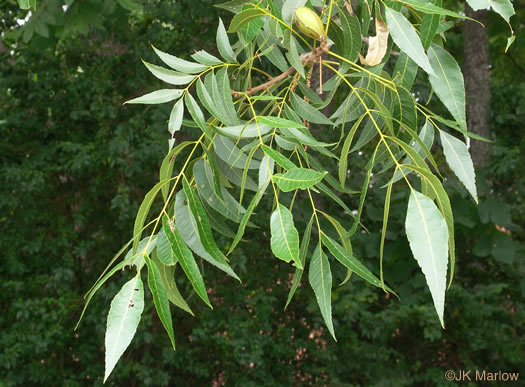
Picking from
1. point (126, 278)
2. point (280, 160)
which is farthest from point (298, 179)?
point (126, 278)

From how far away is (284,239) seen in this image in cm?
65

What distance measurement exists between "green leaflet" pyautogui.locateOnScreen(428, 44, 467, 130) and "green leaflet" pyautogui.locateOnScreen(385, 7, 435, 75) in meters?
0.07

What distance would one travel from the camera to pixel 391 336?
3508 mm

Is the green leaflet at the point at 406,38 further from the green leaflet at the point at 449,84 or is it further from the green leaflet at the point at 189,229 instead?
the green leaflet at the point at 189,229

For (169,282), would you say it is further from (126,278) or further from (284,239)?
(126,278)

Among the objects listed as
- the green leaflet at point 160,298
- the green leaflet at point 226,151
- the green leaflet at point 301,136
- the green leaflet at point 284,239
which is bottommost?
the green leaflet at point 160,298

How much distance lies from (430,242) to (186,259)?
0.92ft

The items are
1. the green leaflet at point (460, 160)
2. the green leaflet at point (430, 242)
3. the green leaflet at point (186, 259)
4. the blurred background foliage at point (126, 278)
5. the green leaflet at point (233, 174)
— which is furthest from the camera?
the blurred background foliage at point (126, 278)

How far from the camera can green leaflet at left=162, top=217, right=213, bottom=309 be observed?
74cm

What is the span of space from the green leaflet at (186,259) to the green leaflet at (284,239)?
12 cm

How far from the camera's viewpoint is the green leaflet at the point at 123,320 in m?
0.64

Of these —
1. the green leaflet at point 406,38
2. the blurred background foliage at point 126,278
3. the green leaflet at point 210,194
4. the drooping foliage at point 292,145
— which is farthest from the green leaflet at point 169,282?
the blurred background foliage at point 126,278

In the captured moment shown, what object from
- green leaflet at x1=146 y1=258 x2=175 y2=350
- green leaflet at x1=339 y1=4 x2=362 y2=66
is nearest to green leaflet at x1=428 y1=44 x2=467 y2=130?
green leaflet at x1=339 y1=4 x2=362 y2=66

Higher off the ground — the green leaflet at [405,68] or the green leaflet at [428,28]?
the green leaflet at [428,28]
